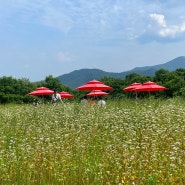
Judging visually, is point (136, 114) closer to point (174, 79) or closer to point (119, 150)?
point (119, 150)

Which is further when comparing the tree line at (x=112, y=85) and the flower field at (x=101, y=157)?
the tree line at (x=112, y=85)

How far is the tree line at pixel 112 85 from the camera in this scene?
1789 inches

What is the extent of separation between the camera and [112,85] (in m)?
56.5

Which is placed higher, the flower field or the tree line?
the tree line

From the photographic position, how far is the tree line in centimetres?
4544

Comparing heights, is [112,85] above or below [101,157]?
above

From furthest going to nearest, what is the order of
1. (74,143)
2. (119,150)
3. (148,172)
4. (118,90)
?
(118,90) < (74,143) < (119,150) < (148,172)

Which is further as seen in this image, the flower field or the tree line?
the tree line

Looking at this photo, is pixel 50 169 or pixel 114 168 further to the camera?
pixel 50 169

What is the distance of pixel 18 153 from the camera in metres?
7.02

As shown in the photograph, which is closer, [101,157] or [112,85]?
[101,157]

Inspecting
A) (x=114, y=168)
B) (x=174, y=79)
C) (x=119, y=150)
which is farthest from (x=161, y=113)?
(x=174, y=79)

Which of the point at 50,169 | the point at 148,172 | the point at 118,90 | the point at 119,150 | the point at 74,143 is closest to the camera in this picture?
the point at 148,172

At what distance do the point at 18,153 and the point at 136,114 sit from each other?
4.48 m
